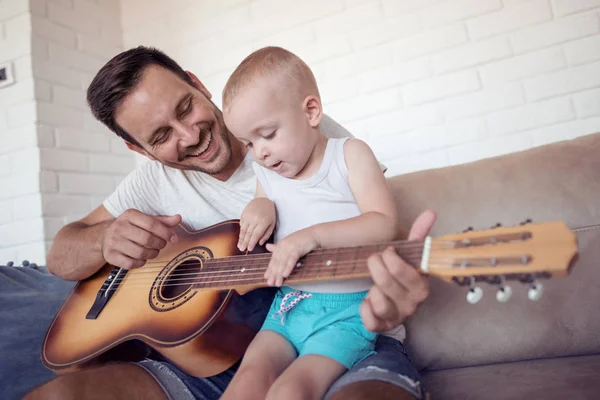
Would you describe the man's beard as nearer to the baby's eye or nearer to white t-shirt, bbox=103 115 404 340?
white t-shirt, bbox=103 115 404 340

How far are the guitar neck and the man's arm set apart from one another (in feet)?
0.72

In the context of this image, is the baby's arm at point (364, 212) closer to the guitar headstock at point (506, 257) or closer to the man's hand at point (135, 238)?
the guitar headstock at point (506, 257)

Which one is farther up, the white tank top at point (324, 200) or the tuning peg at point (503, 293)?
the white tank top at point (324, 200)

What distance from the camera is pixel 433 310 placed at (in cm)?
126

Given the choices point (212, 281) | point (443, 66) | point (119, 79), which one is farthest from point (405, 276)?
point (443, 66)

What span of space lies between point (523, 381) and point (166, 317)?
0.82 meters

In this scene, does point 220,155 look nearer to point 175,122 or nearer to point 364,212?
point 175,122

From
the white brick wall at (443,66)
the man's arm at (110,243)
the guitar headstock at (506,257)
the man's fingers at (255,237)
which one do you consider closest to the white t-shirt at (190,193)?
the man's arm at (110,243)

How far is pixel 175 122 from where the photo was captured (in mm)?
1394

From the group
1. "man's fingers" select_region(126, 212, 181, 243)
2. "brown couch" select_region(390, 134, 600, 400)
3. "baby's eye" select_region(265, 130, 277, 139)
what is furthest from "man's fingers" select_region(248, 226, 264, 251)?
"brown couch" select_region(390, 134, 600, 400)

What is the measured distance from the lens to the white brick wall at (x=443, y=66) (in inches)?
73.2

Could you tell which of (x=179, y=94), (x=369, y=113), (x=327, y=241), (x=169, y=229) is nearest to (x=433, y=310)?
(x=327, y=241)

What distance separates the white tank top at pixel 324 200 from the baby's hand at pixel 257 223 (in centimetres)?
4

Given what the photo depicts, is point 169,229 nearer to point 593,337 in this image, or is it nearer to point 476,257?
point 476,257
